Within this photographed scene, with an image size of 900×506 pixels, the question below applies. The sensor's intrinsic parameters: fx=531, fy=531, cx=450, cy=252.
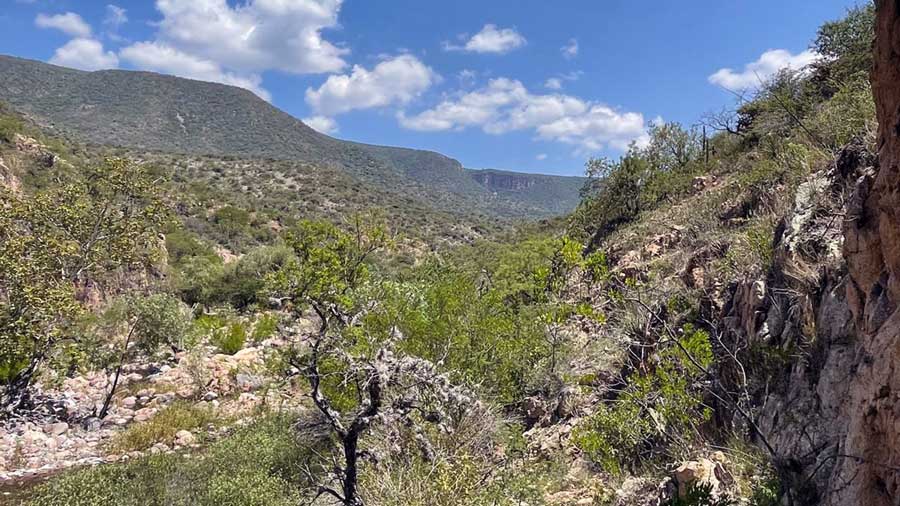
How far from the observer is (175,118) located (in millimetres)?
99938

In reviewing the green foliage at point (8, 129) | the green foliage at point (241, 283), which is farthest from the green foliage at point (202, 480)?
the green foliage at point (8, 129)

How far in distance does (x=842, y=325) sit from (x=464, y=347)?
6.88 m

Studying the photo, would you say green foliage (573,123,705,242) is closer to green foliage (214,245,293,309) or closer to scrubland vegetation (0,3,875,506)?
scrubland vegetation (0,3,875,506)

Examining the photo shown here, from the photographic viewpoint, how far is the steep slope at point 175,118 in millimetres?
84875

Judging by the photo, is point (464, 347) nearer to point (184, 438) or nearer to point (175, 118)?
point (184, 438)

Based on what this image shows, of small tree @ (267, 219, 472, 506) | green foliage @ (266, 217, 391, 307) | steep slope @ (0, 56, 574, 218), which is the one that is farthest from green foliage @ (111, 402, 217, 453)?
steep slope @ (0, 56, 574, 218)

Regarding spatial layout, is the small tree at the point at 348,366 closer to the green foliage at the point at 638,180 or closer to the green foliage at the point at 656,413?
the green foliage at the point at 656,413

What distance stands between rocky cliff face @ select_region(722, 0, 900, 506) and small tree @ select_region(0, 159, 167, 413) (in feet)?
51.5

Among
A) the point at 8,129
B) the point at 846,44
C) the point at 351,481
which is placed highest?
the point at 846,44

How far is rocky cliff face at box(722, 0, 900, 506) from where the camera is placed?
369 centimetres

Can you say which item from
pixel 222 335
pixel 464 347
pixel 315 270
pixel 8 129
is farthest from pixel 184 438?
pixel 8 129

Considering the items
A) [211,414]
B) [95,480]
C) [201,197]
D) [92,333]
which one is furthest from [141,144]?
[95,480]

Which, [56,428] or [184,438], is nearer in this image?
[184,438]

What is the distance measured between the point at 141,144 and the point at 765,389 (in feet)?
308
